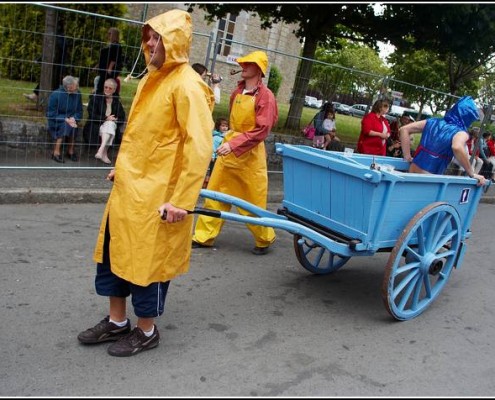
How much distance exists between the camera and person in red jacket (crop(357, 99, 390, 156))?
8.38 meters

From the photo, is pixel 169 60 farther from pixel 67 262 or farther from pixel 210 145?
pixel 67 262

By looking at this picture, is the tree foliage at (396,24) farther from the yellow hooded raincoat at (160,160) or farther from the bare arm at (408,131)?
the yellow hooded raincoat at (160,160)

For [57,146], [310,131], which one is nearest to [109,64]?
[57,146]

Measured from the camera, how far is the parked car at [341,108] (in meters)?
8.80

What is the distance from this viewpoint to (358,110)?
9.29 metres

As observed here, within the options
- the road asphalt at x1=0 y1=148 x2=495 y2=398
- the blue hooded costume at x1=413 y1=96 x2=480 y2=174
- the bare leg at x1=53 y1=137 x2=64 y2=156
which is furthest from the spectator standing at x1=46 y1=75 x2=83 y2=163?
the blue hooded costume at x1=413 y1=96 x2=480 y2=174

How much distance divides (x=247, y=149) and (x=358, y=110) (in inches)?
196

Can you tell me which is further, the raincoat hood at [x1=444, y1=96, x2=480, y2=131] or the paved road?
the raincoat hood at [x1=444, y1=96, x2=480, y2=131]

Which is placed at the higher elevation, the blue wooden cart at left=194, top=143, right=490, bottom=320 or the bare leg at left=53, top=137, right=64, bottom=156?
the blue wooden cart at left=194, top=143, right=490, bottom=320

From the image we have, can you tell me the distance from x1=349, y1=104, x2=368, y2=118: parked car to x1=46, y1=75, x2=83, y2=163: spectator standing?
175 inches

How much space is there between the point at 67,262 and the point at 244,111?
210 centimetres

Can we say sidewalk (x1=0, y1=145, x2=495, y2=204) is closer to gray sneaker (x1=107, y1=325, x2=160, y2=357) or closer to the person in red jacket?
gray sneaker (x1=107, y1=325, x2=160, y2=357)

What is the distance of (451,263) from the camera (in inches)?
181

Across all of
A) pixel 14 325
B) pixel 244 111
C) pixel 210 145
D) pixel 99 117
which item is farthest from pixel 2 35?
pixel 210 145
